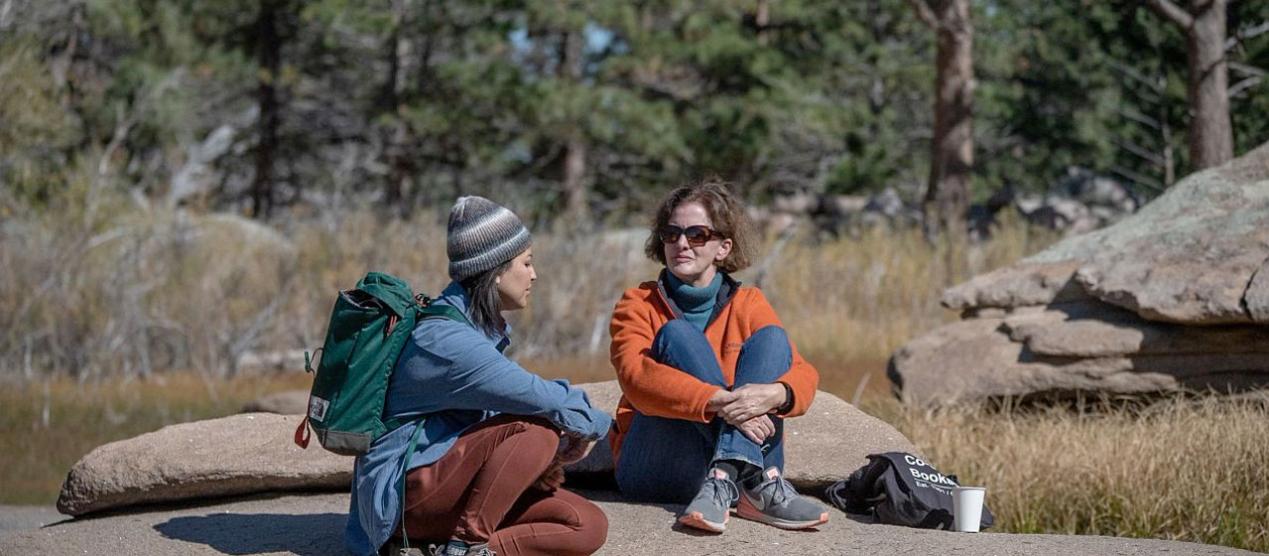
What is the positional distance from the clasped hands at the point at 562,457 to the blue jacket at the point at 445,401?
0.28 feet

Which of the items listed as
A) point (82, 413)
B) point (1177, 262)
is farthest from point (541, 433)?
point (82, 413)

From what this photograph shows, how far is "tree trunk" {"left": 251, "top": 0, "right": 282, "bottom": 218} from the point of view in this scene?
21.9 meters

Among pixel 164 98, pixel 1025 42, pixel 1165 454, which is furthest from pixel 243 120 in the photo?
pixel 1165 454

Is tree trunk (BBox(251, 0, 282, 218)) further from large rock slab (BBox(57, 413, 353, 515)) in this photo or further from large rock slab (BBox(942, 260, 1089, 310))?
large rock slab (BBox(57, 413, 353, 515))

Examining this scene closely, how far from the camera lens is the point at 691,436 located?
5.01 meters

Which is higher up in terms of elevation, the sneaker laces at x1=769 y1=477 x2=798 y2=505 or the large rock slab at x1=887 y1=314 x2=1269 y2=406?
the large rock slab at x1=887 y1=314 x2=1269 y2=406

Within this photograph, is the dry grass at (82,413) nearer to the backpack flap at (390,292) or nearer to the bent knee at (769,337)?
the backpack flap at (390,292)

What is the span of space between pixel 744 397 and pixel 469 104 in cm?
1548

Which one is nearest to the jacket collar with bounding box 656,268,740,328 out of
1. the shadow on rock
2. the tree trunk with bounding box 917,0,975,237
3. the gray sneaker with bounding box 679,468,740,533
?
the gray sneaker with bounding box 679,468,740,533

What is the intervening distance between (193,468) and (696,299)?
218 centimetres

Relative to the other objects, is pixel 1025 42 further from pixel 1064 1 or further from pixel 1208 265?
pixel 1208 265

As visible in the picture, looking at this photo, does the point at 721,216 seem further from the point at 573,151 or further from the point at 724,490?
the point at 573,151

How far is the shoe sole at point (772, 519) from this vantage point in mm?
4809

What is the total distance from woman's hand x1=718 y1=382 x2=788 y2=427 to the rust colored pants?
626 millimetres
